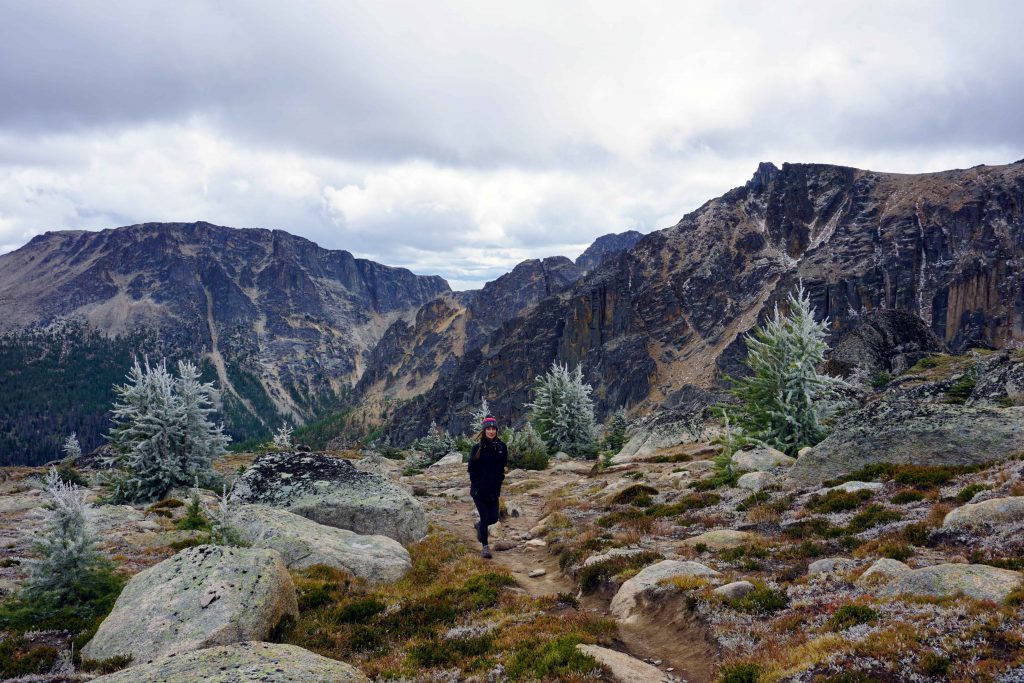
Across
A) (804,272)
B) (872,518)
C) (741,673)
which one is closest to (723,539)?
(872,518)

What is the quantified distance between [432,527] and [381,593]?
8404 millimetres

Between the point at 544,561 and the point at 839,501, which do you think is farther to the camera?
the point at 544,561

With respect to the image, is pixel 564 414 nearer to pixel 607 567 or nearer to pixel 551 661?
pixel 607 567

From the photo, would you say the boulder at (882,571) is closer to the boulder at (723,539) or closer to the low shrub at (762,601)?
the low shrub at (762,601)

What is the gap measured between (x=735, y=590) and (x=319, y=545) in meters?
11.1

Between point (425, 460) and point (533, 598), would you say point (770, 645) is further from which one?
point (425, 460)

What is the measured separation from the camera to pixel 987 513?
36.2ft

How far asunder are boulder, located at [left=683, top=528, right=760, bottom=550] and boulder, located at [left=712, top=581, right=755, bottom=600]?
354cm

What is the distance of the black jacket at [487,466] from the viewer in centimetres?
1609

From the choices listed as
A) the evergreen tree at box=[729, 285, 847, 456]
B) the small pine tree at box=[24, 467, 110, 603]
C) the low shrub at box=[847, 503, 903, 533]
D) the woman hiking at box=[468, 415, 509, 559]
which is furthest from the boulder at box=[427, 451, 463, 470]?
the low shrub at box=[847, 503, 903, 533]

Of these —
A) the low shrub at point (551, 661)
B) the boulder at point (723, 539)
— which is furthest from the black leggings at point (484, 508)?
the low shrub at point (551, 661)

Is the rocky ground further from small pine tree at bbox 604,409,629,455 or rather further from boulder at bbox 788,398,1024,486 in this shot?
small pine tree at bbox 604,409,629,455

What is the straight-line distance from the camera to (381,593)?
12633mm

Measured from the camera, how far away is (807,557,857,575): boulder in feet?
35.3
